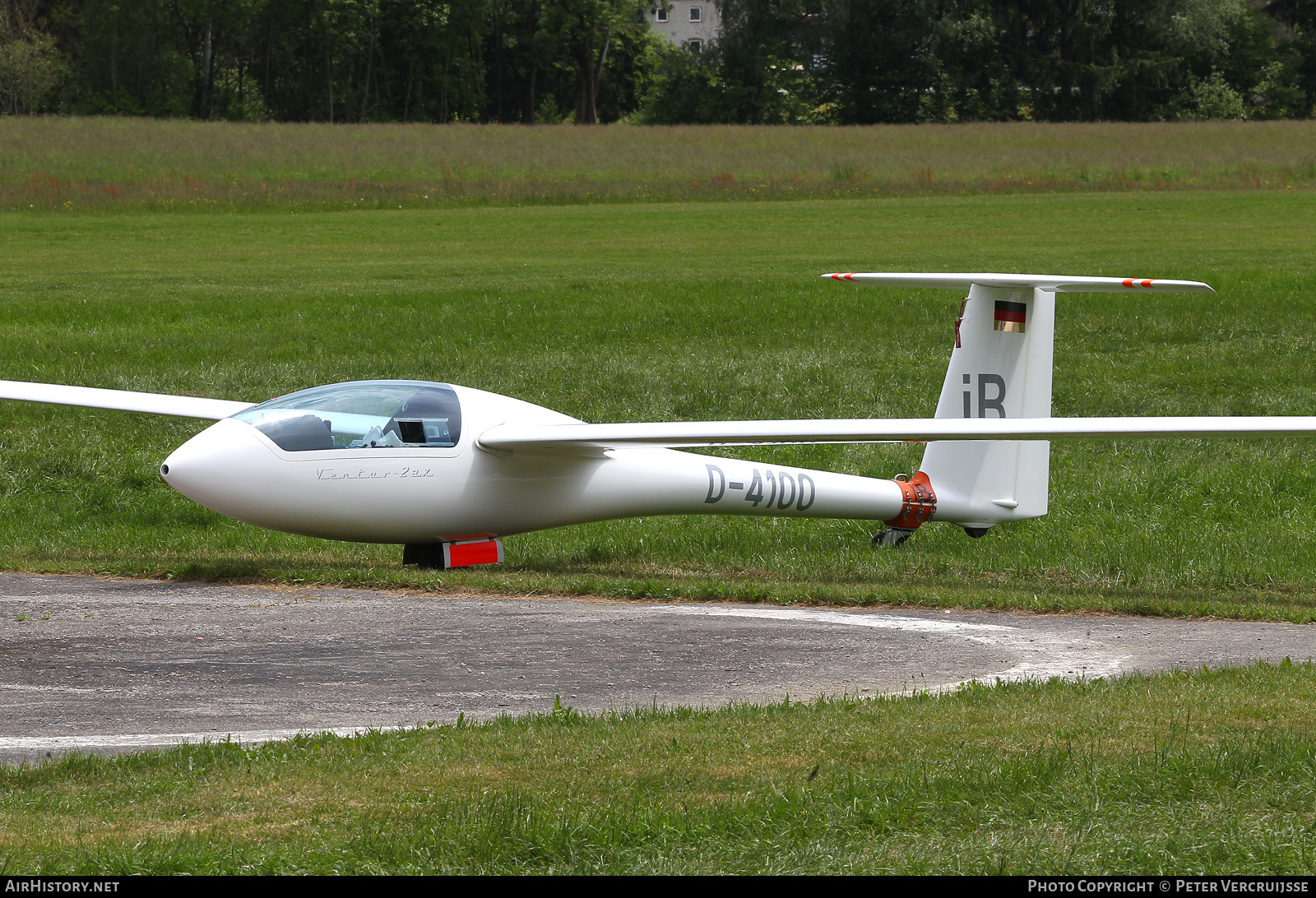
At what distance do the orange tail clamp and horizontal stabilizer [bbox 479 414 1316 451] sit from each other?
105 inches

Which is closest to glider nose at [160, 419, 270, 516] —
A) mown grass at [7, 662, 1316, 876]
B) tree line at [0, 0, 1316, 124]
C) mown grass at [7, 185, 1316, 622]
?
mown grass at [7, 185, 1316, 622]

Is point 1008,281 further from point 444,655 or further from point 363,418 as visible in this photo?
point 444,655

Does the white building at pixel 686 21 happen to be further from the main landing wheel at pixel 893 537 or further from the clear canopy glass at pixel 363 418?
the clear canopy glass at pixel 363 418

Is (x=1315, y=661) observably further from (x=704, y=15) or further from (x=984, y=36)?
(x=704, y=15)

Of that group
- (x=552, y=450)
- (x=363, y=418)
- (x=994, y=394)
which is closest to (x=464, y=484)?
(x=552, y=450)

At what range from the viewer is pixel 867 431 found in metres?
10.6

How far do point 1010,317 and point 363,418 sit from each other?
5869 mm

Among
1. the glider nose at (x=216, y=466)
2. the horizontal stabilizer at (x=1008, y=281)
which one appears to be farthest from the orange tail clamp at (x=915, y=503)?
the glider nose at (x=216, y=466)

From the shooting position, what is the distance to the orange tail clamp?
13352 millimetres

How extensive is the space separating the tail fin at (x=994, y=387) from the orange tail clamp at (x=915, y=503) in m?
0.05

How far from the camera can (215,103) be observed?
3858 inches

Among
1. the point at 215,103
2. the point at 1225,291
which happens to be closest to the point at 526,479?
the point at 1225,291

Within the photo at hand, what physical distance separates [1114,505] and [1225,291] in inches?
491

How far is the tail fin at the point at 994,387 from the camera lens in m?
13.0
